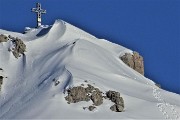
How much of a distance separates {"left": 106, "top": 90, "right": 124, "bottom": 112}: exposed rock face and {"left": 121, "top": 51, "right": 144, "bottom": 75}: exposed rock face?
1985 centimetres

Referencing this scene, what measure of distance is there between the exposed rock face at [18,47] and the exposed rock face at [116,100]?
17.3 metres

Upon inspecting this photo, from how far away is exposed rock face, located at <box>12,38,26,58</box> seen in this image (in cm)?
7199

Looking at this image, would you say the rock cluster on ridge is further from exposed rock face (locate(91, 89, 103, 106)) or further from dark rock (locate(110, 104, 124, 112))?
dark rock (locate(110, 104, 124, 112))

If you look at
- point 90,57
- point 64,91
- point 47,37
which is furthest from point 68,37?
point 64,91

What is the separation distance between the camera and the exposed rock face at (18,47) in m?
72.0

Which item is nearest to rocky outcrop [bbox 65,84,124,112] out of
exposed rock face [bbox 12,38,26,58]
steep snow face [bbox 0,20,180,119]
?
steep snow face [bbox 0,20,180,119]

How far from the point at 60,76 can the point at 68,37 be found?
17.5 meters

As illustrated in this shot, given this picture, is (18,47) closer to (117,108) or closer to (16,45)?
(16,45)

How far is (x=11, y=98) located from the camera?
203 ft

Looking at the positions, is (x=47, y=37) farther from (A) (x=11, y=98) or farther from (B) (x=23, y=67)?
(A) (x=11, y=98)

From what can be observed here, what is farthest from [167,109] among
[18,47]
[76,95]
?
[18,47]

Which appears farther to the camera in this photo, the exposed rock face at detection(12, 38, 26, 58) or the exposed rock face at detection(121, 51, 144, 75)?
the exposed rock face at detection(121, 51, 144, 75)

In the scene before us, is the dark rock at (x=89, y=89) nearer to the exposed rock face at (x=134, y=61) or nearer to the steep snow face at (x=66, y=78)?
the steep snow face at (x=66, y=78)

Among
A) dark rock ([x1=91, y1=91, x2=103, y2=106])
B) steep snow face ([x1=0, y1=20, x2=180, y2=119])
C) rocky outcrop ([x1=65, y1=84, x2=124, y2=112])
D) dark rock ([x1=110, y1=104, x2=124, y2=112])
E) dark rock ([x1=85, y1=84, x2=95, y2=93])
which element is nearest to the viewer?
steep snow face ([x1=0, y1=20, x2=180, y2=119])
